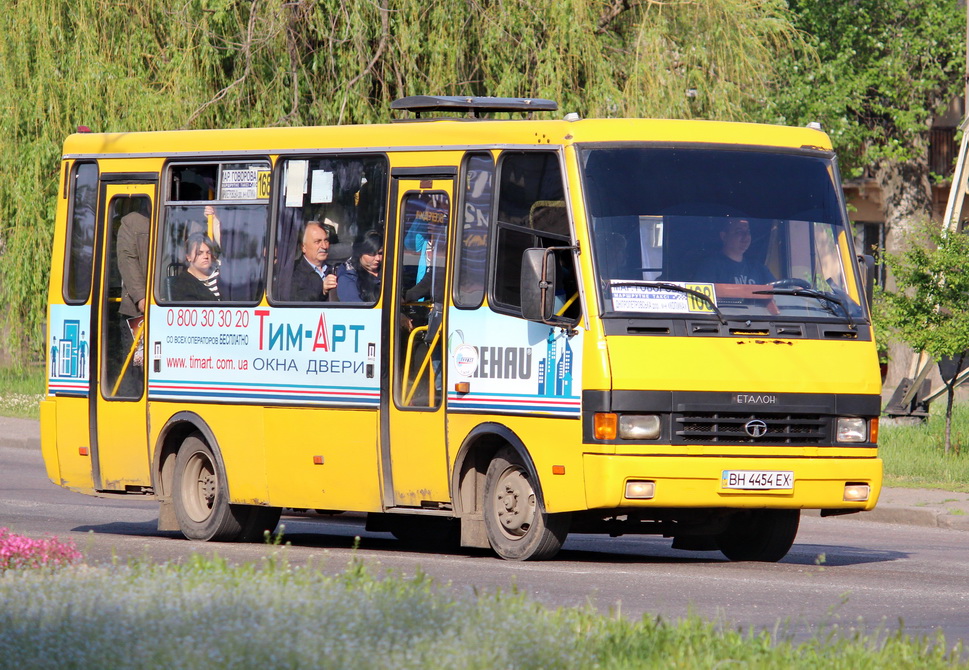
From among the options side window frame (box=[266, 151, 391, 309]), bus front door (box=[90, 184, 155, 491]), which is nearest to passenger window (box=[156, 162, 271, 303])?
side window frame (box=[266, 151, 391, 309])

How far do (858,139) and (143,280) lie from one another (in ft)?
80.5

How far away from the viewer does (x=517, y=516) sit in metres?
11.3

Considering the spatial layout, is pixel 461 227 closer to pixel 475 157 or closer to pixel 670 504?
pixel 475 157

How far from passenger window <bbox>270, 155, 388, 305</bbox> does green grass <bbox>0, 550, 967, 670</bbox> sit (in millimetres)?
4729

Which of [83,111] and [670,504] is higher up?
[83,111]

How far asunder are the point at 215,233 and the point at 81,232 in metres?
1.44

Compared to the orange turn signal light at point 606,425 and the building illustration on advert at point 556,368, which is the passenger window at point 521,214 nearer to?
the building illustration on advert at point 556,368

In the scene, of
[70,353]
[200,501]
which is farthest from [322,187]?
[70,353]

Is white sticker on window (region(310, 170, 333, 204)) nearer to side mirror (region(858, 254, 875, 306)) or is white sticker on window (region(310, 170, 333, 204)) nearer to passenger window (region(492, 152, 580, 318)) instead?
passenger window (region(492, 152, 580, 318))

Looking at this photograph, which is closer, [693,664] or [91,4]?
[693,664]

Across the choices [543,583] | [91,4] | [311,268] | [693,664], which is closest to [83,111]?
[91,4]

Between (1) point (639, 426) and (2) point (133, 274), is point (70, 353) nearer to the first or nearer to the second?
(2) point (133, 274)

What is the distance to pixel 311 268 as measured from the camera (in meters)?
12.7

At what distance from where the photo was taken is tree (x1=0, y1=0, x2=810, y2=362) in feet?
73.0
